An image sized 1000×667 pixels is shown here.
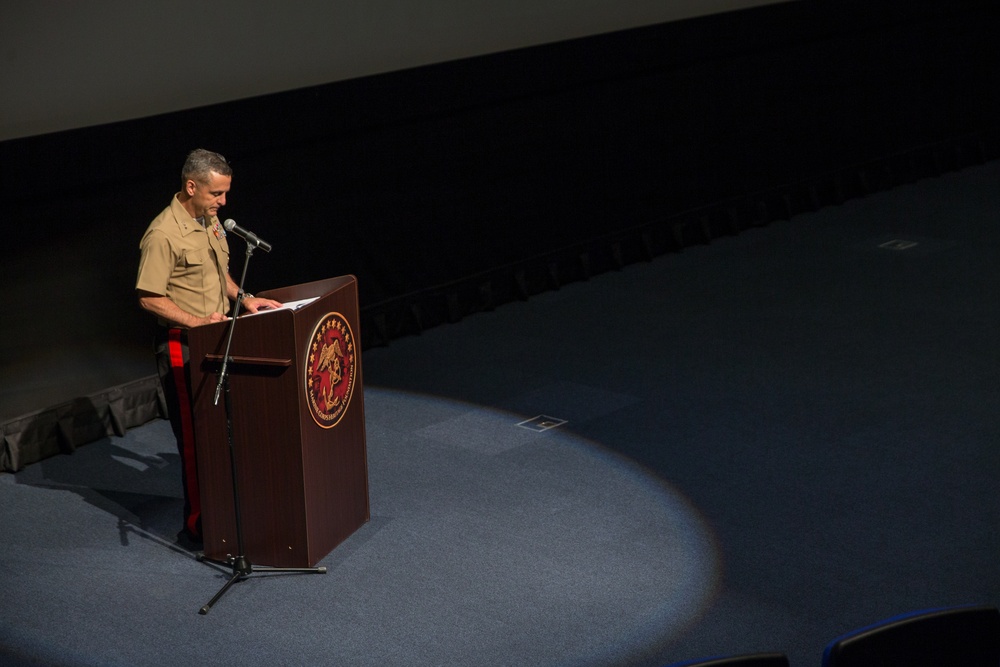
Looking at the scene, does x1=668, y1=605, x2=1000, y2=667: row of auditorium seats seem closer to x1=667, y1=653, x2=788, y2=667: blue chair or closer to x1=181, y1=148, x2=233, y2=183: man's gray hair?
x1=667, y1=653, x2=788, y2=667: blue chair

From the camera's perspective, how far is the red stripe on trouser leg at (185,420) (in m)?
4.58

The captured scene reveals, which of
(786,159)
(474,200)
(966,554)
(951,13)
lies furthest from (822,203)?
(966,554)

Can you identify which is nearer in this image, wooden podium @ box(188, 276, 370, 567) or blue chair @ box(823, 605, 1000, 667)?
blue chair @ box(823, 605, 1000, 667)

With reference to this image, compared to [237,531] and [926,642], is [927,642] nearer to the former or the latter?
[926,642]

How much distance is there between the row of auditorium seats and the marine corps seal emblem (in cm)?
213

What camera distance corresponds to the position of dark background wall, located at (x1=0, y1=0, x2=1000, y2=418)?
596 cm

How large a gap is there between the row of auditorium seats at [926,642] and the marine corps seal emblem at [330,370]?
2128 mm

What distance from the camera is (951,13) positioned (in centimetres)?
1097

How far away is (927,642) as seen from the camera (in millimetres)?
2564

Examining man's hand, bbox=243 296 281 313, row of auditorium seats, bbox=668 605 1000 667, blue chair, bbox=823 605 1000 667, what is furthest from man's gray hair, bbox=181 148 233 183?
blue chair, bbox=823 605 1000 667

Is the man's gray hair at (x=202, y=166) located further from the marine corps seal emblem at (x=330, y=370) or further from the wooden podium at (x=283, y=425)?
the marine corps seal emblem at (x=330, y=370)

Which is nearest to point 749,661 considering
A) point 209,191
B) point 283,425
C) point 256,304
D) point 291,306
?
point 283,425

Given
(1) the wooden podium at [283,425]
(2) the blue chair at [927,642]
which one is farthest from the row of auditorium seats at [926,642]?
(1) the wooden podium at [283,425]

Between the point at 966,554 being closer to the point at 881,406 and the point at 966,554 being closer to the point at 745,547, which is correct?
the point at 745,547
